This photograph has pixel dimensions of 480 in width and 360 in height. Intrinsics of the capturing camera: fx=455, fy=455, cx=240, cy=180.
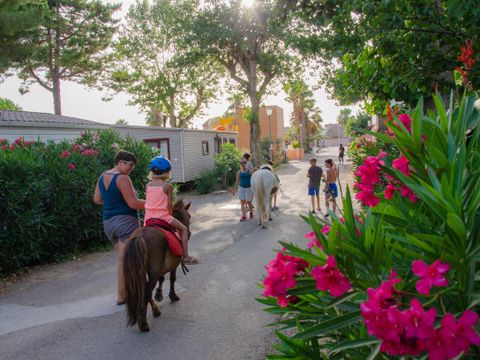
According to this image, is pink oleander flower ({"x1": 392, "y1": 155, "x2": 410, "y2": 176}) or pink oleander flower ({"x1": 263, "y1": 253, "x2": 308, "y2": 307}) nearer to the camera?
pink oleander flower ({"x1": 263, "y1": 253, "x2": 308, "y2": 307})

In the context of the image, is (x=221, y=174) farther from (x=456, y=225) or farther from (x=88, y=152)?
(x=456, y=225)

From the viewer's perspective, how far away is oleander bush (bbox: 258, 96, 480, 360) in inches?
61.8

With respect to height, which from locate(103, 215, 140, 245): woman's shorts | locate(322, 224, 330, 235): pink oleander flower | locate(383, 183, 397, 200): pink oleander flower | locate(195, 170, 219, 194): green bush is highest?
locate(383, 183, 397, 200): pink oleander flower

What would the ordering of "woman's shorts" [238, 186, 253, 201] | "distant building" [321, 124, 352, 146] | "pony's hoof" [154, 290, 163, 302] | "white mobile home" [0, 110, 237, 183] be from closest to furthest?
"pony's hoof" [154, 290, 163, 302]
"woman's shorts" [238, 186, 253, 201]
"white mobile home" [0, 110, 237, 183]
"distant building" [321, 124, 352, 146]

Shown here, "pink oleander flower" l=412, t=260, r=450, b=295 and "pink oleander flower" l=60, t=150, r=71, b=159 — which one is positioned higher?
"pink oleander flower" l=60, t=150, r=71, b=159

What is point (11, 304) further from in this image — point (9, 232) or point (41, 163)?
point (41, 163)

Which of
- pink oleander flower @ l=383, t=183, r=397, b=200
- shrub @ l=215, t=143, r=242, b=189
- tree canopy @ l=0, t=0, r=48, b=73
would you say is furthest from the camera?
shrub @ l=215, t=143, r=242, b=189

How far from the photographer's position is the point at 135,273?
16.1ft

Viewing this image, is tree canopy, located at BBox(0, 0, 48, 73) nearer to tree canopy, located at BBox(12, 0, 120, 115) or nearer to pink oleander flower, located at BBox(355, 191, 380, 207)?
tree canopy, located at BBox(12, 0, 120, 115)

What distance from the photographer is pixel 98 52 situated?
32.1 metres

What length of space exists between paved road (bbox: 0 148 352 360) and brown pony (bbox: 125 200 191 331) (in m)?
0.28

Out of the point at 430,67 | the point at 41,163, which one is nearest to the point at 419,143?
the point at 430,67

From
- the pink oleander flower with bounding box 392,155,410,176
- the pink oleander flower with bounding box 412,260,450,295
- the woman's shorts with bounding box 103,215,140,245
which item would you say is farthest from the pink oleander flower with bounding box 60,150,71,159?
the pink oleander flower with bounding box 412,260,450,295

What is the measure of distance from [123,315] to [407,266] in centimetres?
454
